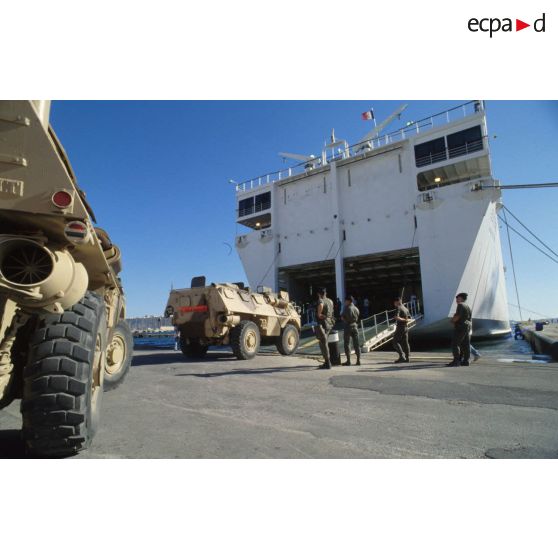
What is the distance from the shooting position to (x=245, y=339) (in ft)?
27.5

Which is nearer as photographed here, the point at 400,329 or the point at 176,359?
the point at 400,329

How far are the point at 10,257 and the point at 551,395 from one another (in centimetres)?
493

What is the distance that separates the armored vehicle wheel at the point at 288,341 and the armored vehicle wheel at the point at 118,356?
5630 millimetres

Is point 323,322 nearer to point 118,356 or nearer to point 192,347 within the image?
point 118,356

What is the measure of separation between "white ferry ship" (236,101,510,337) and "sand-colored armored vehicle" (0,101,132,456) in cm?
1545


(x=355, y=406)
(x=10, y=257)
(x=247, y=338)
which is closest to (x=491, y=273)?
(x=247, y=338)

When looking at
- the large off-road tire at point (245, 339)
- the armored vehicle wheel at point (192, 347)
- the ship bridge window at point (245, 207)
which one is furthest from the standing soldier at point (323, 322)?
the ship bridge window at point (245, 207)

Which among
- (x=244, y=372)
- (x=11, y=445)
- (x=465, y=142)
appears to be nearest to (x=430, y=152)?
(x=465, y=142)

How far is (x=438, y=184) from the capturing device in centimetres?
1905

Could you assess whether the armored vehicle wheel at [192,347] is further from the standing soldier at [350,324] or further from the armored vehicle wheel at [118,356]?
the armored vehicle wheel at [118,356]

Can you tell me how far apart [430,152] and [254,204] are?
1084cm

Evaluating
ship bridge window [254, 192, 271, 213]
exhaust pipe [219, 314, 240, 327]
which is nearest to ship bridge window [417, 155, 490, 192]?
ship bridge window [254, 192, 271, 213]

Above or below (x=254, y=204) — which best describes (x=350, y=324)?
below

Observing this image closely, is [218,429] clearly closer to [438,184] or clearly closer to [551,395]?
[551,395]
